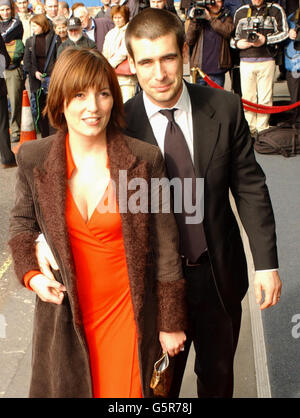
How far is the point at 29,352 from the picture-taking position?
391 centimetres

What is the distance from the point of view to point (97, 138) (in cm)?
229

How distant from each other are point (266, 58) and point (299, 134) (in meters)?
1.26

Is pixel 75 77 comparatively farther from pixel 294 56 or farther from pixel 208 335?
pixel 294 56

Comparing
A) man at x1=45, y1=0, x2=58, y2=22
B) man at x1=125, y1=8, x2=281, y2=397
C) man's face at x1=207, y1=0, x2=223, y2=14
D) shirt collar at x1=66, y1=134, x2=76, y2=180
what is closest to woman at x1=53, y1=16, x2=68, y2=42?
man at x1=45, y1=0, x2=58, y2=22

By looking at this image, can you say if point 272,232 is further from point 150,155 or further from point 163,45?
point 163,45

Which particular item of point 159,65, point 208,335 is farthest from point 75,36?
point 208,335

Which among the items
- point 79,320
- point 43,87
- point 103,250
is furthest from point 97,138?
point 43,87

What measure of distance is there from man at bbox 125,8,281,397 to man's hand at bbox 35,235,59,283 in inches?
23.1

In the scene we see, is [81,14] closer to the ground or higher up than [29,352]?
higher up

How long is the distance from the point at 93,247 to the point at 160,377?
616 millimetres

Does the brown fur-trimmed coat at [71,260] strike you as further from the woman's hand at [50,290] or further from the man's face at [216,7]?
the man's face at [216,7]

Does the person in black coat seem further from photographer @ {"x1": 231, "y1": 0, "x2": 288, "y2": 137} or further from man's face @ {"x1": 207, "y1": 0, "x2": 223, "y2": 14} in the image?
photographer @ {"x1": 231, "y1": 0, "x2": 288, "y2": 137}

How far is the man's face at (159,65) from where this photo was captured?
7.71ft

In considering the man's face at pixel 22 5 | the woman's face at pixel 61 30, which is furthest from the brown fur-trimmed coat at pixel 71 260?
the man's face at pixel 22 5
